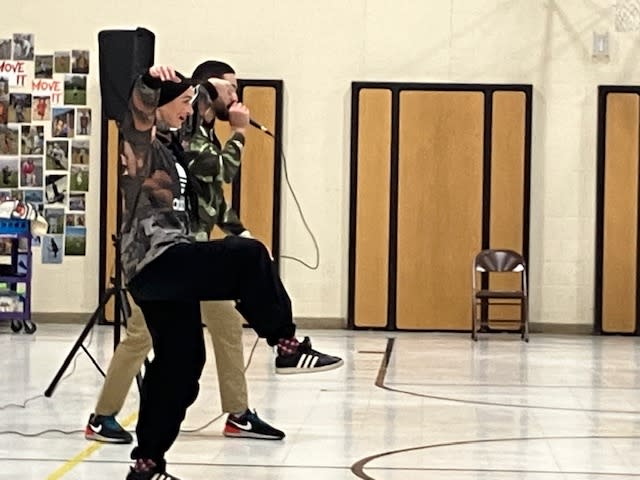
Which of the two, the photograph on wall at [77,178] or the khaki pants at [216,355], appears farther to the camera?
the photograph on wall at [77,178]

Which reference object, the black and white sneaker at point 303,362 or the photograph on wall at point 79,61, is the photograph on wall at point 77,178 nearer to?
the photograph on wall at point 79,61

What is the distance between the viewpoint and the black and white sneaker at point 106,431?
20.8 feet

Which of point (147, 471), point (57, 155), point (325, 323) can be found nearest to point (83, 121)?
point (57, 155)

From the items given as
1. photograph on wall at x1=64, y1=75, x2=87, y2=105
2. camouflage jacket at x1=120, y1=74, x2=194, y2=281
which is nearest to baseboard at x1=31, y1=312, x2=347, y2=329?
photograph on wall at x1=64, y1=75, x2=87, y2=105

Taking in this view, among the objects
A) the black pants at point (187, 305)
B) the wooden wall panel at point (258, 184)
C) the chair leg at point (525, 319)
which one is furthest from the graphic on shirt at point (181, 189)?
the wooden wall panel at point (258, 184)

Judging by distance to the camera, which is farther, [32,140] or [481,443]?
[32,140]

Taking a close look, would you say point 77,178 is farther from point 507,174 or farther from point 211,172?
point 211,172

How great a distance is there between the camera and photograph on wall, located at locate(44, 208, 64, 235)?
13852 mm

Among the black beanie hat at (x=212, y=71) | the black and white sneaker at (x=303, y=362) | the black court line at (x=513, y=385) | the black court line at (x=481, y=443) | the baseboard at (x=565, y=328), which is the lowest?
the baseboard at (x=565, y=328)

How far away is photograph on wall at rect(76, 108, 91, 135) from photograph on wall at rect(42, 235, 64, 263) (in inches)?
43.2

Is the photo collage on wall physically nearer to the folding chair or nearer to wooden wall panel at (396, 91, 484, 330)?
wooden wall panel at (396, 91, 484, 330)

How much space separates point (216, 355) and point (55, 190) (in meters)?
7.84

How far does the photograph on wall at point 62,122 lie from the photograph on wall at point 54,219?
30.3 inches

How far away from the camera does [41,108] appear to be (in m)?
13.9
